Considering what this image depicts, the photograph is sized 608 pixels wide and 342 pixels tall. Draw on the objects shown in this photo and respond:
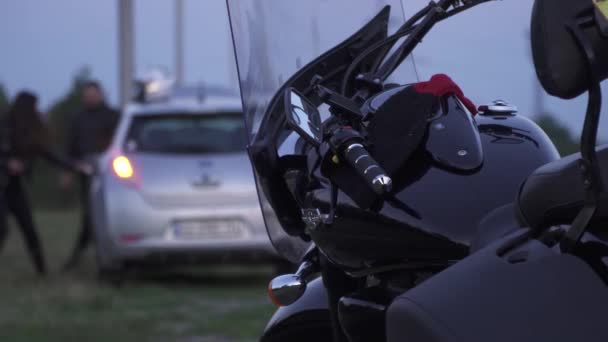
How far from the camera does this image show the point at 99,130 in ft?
38.9

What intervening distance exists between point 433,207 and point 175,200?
7.01 meters

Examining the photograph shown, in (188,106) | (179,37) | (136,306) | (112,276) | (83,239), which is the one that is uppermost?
(188,106)

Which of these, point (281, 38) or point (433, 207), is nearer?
point (433, 207)

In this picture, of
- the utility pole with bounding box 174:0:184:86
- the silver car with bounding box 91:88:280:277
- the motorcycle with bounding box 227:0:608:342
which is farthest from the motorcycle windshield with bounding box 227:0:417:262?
the utility pole with bounding box 174:0:184:86

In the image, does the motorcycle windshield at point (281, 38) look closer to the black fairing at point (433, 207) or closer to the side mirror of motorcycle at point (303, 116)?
the side mirror of motorcycle at point (303, 116)

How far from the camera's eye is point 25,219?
1084cm

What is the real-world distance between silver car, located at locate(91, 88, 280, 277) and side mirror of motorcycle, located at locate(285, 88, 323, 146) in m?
6.46

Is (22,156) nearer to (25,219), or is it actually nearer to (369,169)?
(25,219)

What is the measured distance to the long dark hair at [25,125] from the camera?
10750mm

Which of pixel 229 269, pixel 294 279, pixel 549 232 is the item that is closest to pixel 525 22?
pixel 549 232

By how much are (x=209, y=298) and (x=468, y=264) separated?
21.9 ft

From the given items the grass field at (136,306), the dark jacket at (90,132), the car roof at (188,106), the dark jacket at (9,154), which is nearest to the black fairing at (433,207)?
the grass field at (136,306)

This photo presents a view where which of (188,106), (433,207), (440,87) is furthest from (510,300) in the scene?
(188,106)

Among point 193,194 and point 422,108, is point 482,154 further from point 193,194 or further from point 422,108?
point 193,194
